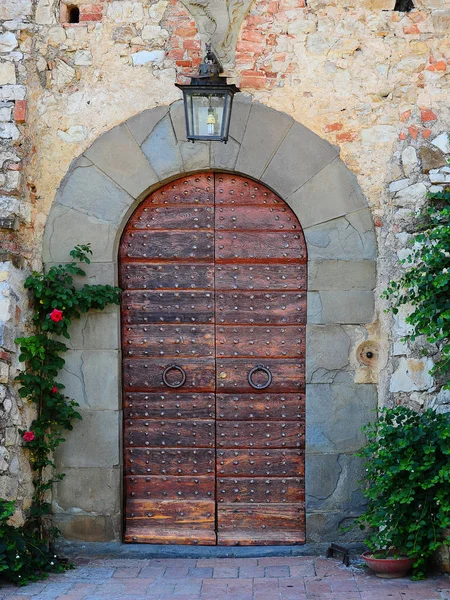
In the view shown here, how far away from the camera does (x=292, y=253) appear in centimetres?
553

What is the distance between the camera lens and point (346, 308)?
17.7 feet

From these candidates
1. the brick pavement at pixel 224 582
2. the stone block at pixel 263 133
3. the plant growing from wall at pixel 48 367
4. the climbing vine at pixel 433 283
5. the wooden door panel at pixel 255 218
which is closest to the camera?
the brick pavement at pixel 224 582

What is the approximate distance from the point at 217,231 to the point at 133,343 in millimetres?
876

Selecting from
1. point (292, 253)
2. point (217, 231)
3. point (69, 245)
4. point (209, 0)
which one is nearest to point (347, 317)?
point (292, 253)

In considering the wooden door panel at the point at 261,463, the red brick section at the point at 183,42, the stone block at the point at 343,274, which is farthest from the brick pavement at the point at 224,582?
the red brick section at the point at 183,42

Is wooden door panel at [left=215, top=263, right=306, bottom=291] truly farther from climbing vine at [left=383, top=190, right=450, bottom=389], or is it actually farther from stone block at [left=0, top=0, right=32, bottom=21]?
stone block at [left=0, top=0, right=32, bottom=21]

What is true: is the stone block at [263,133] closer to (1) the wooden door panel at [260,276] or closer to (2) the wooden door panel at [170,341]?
(1) the wooden door panel at [260,276]

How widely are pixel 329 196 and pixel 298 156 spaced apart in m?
0.31

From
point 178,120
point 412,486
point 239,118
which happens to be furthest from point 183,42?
point 412,486

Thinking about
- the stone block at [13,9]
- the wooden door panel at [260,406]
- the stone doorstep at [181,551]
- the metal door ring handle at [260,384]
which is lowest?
the stone doorstep at [181,551]

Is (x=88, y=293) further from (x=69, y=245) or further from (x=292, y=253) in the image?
(x=292, y=253)

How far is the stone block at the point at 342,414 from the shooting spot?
539 centimetres

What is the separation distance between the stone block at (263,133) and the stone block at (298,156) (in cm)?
4

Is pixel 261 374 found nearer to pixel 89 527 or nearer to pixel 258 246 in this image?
pixel 258 246
